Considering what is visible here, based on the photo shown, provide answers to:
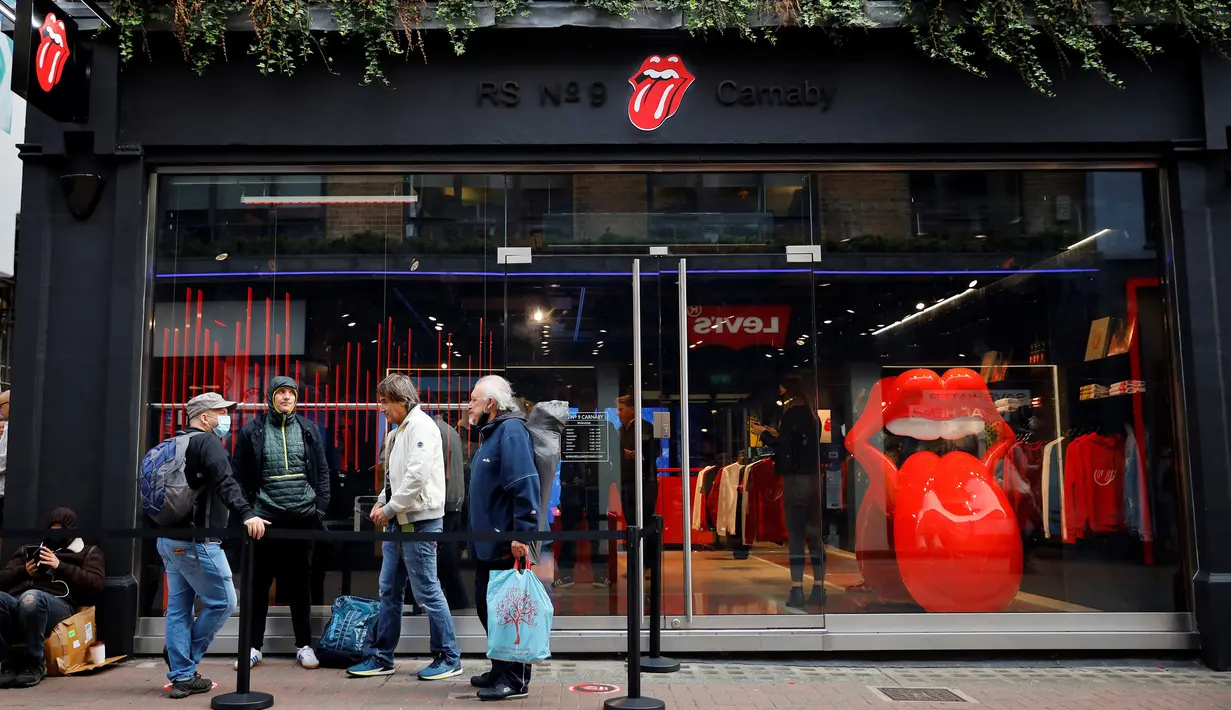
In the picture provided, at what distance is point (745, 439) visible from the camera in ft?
24.2

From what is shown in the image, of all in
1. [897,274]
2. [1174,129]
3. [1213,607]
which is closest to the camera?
[1213,607]

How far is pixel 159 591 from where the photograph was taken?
7109 mm

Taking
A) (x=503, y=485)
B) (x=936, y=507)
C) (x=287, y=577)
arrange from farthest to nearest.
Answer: (x=936, y=507)
(x=287, y=577)
(x=503, y=485)

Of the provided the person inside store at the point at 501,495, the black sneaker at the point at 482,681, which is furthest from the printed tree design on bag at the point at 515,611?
the black sneaker at the point at 482,681

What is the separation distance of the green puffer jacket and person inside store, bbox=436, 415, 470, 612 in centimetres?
97

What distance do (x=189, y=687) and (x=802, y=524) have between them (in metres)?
A: 4.22

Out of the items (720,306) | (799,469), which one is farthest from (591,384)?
(799,469)

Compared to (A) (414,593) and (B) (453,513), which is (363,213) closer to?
(B) (453,513)

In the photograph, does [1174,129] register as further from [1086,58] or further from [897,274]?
[897,274]

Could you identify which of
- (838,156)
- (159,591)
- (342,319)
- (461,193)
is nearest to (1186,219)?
(838,156)

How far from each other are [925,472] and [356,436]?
14.2ft

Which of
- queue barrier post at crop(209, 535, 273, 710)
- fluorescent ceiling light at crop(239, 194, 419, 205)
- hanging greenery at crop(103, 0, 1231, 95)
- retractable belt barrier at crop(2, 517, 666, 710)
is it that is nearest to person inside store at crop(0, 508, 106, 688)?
retractable belt barrier at crop(2, 517, 666, 710)

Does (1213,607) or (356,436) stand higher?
(356,436)

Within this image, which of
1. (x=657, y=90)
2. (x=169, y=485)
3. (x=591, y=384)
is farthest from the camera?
(x=591, y=384)
